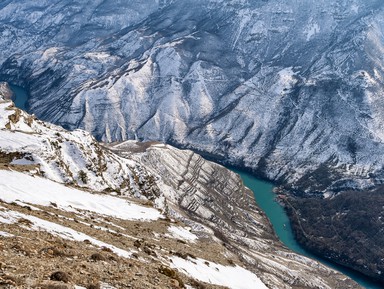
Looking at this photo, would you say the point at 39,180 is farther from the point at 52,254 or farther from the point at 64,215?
the point at 52,254

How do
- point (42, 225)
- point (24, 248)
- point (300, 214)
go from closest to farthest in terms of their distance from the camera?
point (24, 248), point (42, 225), point (300, 214)

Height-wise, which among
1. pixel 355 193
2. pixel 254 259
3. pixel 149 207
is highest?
pixel 355 193

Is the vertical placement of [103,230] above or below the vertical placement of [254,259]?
above

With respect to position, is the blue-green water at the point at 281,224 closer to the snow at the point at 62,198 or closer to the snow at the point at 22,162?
the snow at the point at 62,198

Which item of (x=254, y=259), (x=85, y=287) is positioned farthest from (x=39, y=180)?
(x=254, y=259)

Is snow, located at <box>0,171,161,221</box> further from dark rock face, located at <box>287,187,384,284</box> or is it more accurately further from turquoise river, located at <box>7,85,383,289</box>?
dark rock face, located at <box>287,187,384,284</box>

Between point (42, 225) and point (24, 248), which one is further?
point (42, 225)
